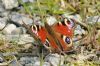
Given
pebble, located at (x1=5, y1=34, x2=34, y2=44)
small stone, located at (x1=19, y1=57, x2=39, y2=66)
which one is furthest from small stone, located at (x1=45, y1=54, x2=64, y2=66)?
pebble, located at (x1=5, y1=34, x2=34, y2=44)

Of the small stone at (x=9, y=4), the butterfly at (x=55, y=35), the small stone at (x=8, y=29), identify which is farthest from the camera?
the small stone at (x=9, y=4)

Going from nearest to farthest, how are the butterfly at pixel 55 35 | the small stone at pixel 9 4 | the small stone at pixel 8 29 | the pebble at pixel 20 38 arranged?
the butterfly at pixel 55 35
the pebble at pixel 20 38
the small stone at pixel 8 29
the small stone at pixel 9 4

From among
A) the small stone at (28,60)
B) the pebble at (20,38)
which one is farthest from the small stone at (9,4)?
the small stone at (28,60)

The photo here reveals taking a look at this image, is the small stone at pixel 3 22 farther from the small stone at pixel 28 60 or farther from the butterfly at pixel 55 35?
the butterfly at pixel 55 35

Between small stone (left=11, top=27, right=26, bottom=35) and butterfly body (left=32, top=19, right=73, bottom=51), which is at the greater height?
butterfly body (left=32, top=19, right=73, bottom=51)

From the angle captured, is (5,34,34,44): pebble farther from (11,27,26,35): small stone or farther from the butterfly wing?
the butterfly wing

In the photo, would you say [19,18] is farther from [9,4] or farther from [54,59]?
[54,59]

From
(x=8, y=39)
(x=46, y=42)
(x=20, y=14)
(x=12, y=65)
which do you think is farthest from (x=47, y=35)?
(x=20, y=14)

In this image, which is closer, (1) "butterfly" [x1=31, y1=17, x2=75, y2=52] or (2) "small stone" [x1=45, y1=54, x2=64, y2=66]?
(1) "butterfly" [x1=31, y1=17, x2=75, y2=52]
